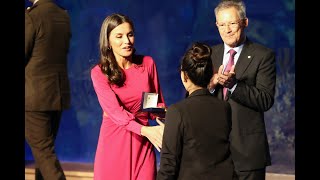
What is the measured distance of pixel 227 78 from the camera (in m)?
3.04

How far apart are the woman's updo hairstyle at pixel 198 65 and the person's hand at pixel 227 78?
42cm

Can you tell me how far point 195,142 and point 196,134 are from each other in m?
0.03

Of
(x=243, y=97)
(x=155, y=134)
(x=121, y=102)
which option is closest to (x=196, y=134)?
(x=155, y=134)

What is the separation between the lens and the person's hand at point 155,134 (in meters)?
3.00

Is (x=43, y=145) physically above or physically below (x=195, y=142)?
below

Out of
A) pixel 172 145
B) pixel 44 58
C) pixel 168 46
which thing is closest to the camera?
pixel 172 145

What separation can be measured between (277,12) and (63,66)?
1.80 m

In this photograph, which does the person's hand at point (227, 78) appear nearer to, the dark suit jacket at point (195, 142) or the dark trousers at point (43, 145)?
the dark suit jacket at point (195, 142)

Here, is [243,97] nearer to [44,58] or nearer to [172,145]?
[172,145]

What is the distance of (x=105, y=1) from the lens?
17.9 ft

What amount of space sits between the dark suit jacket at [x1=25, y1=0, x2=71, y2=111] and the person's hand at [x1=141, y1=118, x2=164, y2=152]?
55.4 inches

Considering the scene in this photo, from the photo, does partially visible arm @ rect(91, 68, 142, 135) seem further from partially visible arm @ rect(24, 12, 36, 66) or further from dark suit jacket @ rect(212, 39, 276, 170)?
partially visible arm @ rect(24, 12, 36, 66)

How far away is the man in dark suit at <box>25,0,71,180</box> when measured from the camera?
423 cm

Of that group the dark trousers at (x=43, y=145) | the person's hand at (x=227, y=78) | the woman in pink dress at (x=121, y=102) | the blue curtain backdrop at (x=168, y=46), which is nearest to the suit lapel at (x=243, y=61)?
the person's hand at (x=227, y=78)
